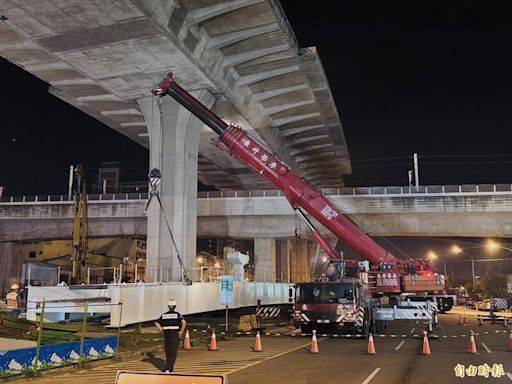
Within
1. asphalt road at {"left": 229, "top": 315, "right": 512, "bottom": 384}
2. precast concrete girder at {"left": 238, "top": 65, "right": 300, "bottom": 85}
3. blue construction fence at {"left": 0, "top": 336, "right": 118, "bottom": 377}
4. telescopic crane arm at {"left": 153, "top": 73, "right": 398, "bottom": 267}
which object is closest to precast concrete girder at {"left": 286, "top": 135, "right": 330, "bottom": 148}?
precast concrete girder at {"left": 238, "top": 65, "right": 300, "bottom": 85}

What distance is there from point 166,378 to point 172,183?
22.8 m

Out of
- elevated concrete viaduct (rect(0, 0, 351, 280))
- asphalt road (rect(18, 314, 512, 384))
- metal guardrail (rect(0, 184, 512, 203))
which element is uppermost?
elevated concrete viaduct (rect(0, 0, 351, 280))

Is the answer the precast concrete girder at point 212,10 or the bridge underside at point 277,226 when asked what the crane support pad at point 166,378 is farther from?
the bridge underside at point 277,226

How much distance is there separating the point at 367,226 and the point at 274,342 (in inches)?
861

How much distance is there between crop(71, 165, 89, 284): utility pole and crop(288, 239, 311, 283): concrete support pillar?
28.5 meters

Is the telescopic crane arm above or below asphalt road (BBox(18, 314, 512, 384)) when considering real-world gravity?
above

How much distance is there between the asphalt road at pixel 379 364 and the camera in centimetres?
1109

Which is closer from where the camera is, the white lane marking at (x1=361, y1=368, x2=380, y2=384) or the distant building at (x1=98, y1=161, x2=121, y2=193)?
the white lane marking at (x1=361, y1=368, x2=380, y2=384)

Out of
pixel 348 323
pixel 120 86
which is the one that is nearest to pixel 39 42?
pixel 120 86

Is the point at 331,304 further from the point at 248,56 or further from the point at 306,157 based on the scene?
the point at 306,157

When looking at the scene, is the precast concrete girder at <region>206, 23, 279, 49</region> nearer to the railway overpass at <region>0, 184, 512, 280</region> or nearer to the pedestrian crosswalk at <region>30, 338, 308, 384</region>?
the pedestrian crosswalk at <region>30, 338, 308, 384</region>

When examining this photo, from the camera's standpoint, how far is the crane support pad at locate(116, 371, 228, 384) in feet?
16.8

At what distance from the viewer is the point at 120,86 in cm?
2802

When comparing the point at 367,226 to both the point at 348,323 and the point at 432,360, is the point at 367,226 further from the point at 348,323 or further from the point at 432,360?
the point at 432,360
